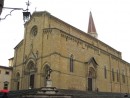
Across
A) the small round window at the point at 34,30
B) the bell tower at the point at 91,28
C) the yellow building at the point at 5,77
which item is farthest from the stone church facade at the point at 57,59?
the bell tower at the point at 91,28

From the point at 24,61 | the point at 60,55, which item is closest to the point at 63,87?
the point at 60,55

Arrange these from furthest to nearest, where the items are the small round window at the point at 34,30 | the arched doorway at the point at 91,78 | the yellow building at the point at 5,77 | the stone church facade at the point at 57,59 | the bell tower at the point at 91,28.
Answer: the bell tower at the point at 91,28 → the yellow building at the point at 5,77 → the arched doorway at the point at 91,78 → the small round window at the point at 34,30 → the stone church facade at the point at 57,59

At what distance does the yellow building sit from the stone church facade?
240cm

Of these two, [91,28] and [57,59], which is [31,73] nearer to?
[57,59]

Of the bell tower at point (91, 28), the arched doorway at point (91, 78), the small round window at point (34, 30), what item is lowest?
the arched doorway at point (91, 78)

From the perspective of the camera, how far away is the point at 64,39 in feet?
Answer: 98.7

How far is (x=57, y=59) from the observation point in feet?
91.4

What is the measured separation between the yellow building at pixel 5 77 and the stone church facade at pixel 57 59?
7.86 feet

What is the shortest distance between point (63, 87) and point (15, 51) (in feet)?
41.2

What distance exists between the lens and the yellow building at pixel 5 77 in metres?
36.3

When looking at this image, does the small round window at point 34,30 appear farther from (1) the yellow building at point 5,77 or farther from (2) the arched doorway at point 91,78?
(2) the arched doorway at point 91,78

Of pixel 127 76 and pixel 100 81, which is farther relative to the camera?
pixel 127 76

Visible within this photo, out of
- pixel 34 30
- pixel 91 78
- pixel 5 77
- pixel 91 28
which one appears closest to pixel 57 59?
pixel 34 30

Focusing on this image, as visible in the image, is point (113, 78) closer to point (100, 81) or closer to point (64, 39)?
point (100, 81)
